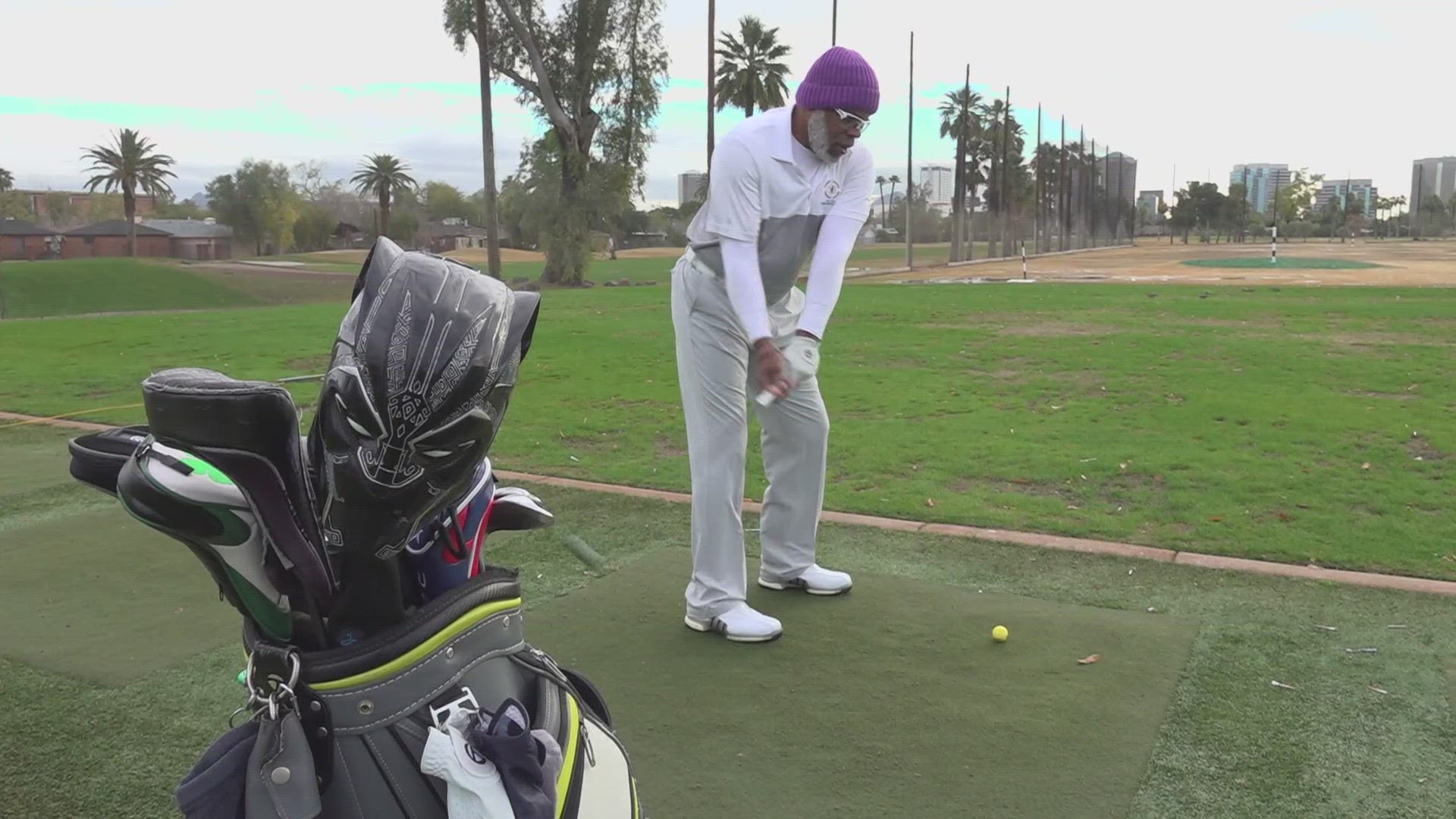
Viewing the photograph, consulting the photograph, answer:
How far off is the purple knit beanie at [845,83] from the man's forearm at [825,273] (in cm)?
42

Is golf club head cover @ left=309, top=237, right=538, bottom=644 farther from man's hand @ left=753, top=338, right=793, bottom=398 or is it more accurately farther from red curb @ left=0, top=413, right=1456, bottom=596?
red curb @ left=0, top=413, right=1456, bottom=596

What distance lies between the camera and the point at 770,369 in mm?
3430

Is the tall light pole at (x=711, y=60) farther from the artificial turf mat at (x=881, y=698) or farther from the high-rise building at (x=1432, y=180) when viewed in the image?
the high-rise building at (x=1432, y=180)

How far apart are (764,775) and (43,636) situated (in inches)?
113

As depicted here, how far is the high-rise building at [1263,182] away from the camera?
429 ft

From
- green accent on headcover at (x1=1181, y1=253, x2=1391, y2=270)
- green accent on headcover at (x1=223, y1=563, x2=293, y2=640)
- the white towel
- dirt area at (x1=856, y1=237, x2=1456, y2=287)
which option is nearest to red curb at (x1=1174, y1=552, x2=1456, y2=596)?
the white towel

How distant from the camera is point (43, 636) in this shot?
403 centimetres

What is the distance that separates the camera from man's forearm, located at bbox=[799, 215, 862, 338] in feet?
12.3

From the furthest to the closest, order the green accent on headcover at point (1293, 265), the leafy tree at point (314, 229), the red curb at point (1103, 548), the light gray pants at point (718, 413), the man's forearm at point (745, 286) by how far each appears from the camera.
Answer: the leafy tree at point (314, 229)
the green accent on headcover at point (1293, 265)
the red curb at point (1103, 548)
the light gray pants at point (718, 413)
the man's forearm at point (745, 286)

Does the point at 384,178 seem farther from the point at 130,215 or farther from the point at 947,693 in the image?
the point at 947,693

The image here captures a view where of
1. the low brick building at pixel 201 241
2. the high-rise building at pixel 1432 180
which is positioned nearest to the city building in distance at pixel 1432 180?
the high-rise building at pixel 1432 180

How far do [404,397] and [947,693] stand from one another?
2.66m

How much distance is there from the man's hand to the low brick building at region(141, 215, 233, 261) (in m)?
81.7

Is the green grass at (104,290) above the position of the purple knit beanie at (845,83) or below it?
below
